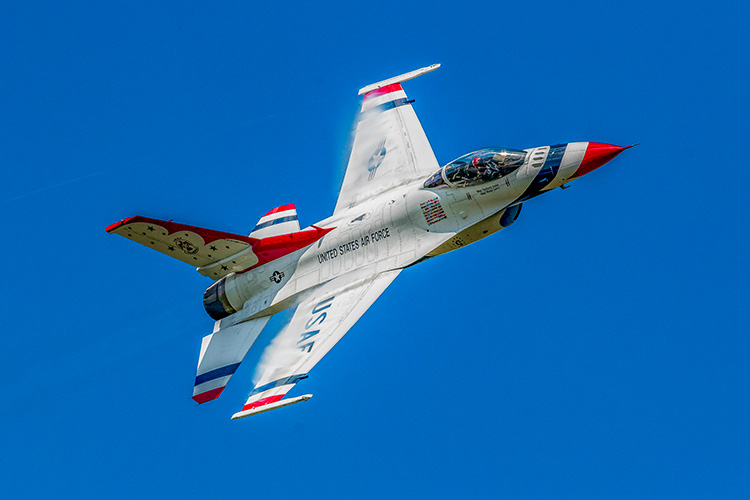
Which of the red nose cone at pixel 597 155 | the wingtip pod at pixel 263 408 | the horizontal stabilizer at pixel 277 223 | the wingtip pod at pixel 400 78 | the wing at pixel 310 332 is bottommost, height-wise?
the wingtip pod at pixel 263 408

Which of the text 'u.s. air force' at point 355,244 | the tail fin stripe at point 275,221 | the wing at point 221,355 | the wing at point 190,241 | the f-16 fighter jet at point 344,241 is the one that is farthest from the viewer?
the tail fin stripe at point 275,221

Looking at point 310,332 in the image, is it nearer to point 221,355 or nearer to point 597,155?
point 221,355

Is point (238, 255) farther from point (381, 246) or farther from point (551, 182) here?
point (551, 182)

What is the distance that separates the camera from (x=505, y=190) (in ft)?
77.9

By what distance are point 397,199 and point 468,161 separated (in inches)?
86.9

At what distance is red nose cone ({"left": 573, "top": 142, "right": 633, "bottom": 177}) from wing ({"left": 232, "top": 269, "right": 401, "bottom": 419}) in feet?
17.2

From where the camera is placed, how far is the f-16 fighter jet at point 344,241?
23688mm

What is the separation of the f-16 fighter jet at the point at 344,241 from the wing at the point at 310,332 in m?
0.03

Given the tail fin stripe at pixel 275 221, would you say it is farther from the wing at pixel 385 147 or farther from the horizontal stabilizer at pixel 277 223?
the wing at pixel 385 147

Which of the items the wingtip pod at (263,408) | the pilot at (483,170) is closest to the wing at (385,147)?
Answer: the pilot at (483,170)

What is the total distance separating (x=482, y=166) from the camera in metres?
23.7

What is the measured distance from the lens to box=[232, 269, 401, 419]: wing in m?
23.5


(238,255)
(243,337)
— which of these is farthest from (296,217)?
(243,337)

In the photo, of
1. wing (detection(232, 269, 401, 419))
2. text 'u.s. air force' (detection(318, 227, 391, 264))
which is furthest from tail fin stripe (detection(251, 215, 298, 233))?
wing (detection(232, 269, 401, 419))
